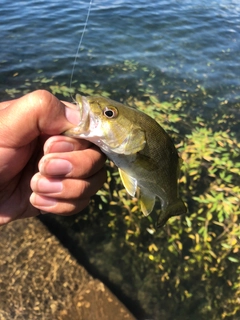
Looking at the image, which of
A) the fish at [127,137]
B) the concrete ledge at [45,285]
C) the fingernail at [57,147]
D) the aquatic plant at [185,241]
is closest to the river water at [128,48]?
the aquatic plant at [185,241]

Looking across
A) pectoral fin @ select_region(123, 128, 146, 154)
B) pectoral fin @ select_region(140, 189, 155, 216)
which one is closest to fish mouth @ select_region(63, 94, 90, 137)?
pectoral fin @ select_region(123, 128, 146, 154)

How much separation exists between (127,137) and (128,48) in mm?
7659

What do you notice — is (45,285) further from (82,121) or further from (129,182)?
(82,121)

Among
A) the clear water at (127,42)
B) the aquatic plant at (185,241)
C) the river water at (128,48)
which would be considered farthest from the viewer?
the clear water at (127,42)

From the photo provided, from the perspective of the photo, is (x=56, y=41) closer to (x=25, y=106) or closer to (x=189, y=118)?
(x=189, y=118)

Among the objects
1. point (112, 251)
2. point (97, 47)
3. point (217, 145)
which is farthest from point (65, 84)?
point (112, 251)

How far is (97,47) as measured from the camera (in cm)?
935

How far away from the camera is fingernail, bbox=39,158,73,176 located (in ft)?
6.95

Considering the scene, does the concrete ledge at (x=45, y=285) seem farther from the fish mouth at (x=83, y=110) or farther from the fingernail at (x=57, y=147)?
the fish mouth at (x=83, y=110)

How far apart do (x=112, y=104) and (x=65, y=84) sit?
19.3 ft

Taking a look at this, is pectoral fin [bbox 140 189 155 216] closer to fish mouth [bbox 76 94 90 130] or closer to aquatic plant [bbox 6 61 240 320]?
fish mouth [bbox 76 94 90 130]

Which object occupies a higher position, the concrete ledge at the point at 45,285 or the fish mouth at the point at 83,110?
the fish mouth at the point at 83,110

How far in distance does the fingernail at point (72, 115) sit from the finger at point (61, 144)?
12cm

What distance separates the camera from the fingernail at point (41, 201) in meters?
2.28
